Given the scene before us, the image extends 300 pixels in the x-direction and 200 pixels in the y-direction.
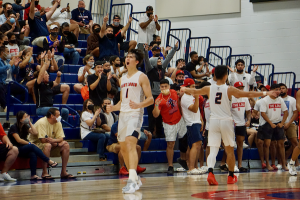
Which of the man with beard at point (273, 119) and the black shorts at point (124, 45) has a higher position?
the black shorts at point (124, 45)

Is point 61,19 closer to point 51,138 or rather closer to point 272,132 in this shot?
point 51,138

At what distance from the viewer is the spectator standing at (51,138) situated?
26.8ft

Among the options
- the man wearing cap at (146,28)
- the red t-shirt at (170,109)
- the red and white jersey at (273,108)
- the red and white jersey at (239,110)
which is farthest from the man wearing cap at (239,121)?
the man wearing cap at (146,28)

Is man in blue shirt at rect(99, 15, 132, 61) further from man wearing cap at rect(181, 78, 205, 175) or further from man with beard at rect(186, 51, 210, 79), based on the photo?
man wearing cap at rect(181, 78, 205, 175)

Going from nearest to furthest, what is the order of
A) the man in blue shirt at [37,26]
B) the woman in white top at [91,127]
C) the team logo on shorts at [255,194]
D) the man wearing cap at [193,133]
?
the team logo on shorts at [255,194]
the man wearing cap at [193,133]
the woman in white top at [91,127]
the man in blue shirt at [37,26]

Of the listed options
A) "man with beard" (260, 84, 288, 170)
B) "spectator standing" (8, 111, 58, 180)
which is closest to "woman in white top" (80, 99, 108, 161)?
"spectator standing" (8, 111, 58, 180)

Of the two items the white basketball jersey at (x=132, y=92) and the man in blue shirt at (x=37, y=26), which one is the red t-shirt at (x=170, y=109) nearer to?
the white basketball jersey at (x=132, y=92)

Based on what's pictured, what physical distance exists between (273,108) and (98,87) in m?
4.03

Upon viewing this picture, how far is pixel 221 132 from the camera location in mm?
6688

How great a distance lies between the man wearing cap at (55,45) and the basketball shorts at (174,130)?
3.81 meters

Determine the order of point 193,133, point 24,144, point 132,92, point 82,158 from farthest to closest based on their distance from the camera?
point 82,158, point 193,133, point 24,144, point 132,92

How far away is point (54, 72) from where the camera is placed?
37.3ft

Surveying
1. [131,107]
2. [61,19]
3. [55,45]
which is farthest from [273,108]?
[61,19]

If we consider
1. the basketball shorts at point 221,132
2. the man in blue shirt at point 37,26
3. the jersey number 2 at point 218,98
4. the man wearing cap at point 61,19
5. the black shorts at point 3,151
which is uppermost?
the man wearing cap at point 61,19
